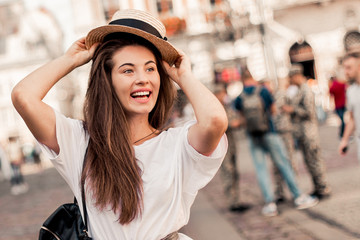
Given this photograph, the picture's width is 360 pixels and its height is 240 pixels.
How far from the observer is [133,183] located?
174cm

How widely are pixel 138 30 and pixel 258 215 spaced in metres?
4.36

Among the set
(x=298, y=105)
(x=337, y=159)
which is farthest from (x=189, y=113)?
(x=298, y=105)

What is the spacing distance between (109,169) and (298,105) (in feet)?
16.0

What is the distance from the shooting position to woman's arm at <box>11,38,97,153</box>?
167 cm

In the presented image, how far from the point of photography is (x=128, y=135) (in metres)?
1.86

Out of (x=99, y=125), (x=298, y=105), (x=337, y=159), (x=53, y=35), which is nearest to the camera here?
(x=99, y=125)

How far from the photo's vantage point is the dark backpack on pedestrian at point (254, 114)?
19.2ft

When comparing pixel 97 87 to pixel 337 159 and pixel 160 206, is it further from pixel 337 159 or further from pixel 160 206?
pixel 337 159

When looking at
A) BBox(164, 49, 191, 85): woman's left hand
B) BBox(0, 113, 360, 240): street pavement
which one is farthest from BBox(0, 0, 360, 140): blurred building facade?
BBox(164, 49, 191, 85): woman's left hand

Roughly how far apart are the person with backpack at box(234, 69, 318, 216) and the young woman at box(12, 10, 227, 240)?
159 inches

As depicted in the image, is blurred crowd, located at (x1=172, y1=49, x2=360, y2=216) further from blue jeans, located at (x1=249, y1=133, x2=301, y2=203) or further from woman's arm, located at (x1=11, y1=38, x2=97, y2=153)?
woman's arm, located at (x1=11, y1=38, x2=97, y2=153)

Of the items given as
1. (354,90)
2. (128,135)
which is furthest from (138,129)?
(354,90)

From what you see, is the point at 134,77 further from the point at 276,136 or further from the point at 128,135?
the point at 276,136

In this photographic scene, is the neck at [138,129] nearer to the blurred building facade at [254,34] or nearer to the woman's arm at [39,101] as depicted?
the woman's arm at [39,101]
